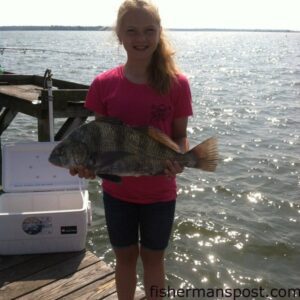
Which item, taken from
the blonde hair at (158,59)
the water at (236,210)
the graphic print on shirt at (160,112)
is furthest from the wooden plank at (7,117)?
the graphic print on shirt at (160,112)

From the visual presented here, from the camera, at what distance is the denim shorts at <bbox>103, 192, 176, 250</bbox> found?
3.35 meters

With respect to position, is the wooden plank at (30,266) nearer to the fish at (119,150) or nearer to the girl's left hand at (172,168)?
the fish at (119,150)

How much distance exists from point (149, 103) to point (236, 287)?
12.7 feet

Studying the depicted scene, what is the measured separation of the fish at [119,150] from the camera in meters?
3.09

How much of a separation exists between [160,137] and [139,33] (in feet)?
2.42

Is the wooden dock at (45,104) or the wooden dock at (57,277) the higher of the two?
the wooden dock at (45,104)

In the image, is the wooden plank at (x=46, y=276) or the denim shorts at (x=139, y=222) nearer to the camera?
the denim shorts at (x=139, y=222)

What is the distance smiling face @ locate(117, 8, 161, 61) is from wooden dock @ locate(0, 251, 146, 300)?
2.33 m

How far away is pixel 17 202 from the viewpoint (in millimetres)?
5188

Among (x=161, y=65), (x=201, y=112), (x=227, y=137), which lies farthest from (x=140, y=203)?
(x=201, y=112)

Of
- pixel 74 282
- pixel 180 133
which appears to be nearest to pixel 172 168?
pixel 180 133

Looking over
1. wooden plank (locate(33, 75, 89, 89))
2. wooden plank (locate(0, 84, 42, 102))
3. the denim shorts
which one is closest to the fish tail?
the denim shorts

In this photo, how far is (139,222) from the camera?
347 centimetres

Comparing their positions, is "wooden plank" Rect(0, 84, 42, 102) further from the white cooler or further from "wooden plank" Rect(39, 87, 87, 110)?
the white cooler
